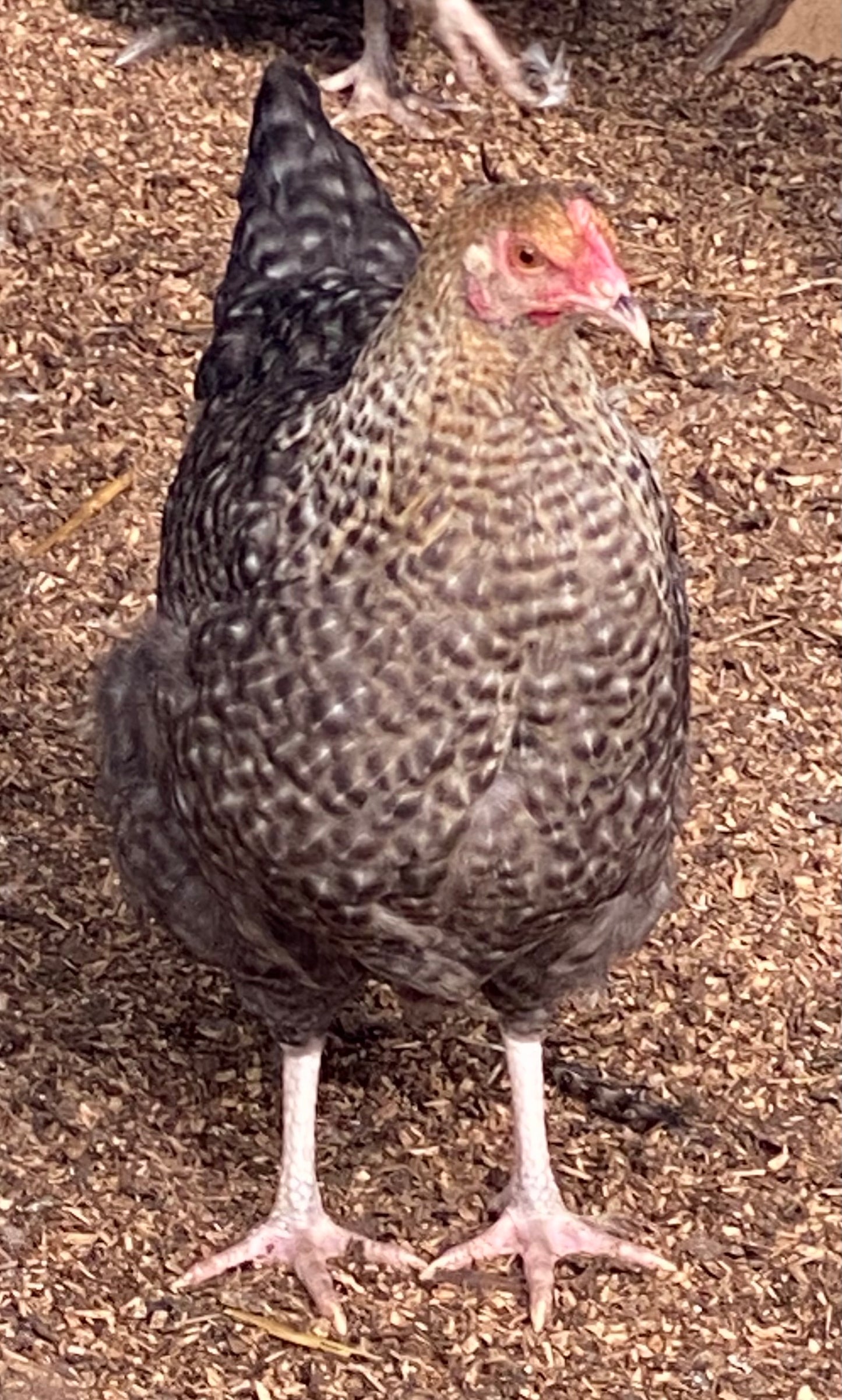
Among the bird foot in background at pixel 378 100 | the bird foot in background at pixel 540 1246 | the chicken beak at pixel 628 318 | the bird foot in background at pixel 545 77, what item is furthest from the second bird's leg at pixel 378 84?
the chicken beak at pixel 628 318

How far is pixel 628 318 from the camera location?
312 centimetres

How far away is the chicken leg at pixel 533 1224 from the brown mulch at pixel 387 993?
A: 0.05m

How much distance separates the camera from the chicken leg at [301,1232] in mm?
4000

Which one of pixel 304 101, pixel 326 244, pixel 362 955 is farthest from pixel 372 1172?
pixel 304 101

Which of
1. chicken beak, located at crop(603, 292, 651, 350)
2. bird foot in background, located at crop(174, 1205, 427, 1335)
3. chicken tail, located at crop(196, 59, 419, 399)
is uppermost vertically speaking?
chicken beak, located at crop(603, 292, 651, 350)

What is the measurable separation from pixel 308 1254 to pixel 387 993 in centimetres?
70

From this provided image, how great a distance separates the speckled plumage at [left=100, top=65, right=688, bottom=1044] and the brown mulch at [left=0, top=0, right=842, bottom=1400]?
0.56 metres

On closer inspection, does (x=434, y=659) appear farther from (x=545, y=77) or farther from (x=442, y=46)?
(x=442, y=46)

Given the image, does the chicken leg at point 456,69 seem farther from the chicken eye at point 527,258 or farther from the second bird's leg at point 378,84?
the chicken eye at point 527,258

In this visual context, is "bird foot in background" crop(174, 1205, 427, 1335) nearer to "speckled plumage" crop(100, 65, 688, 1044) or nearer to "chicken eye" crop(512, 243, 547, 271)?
"speckled plumage" crop(100, 65, 688, 1044)

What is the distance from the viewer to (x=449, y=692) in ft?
10.7

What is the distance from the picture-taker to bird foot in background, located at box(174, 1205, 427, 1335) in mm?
3986

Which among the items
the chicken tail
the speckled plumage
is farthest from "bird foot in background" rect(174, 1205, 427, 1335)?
the chicken tail

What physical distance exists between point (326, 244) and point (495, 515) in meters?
1.38
